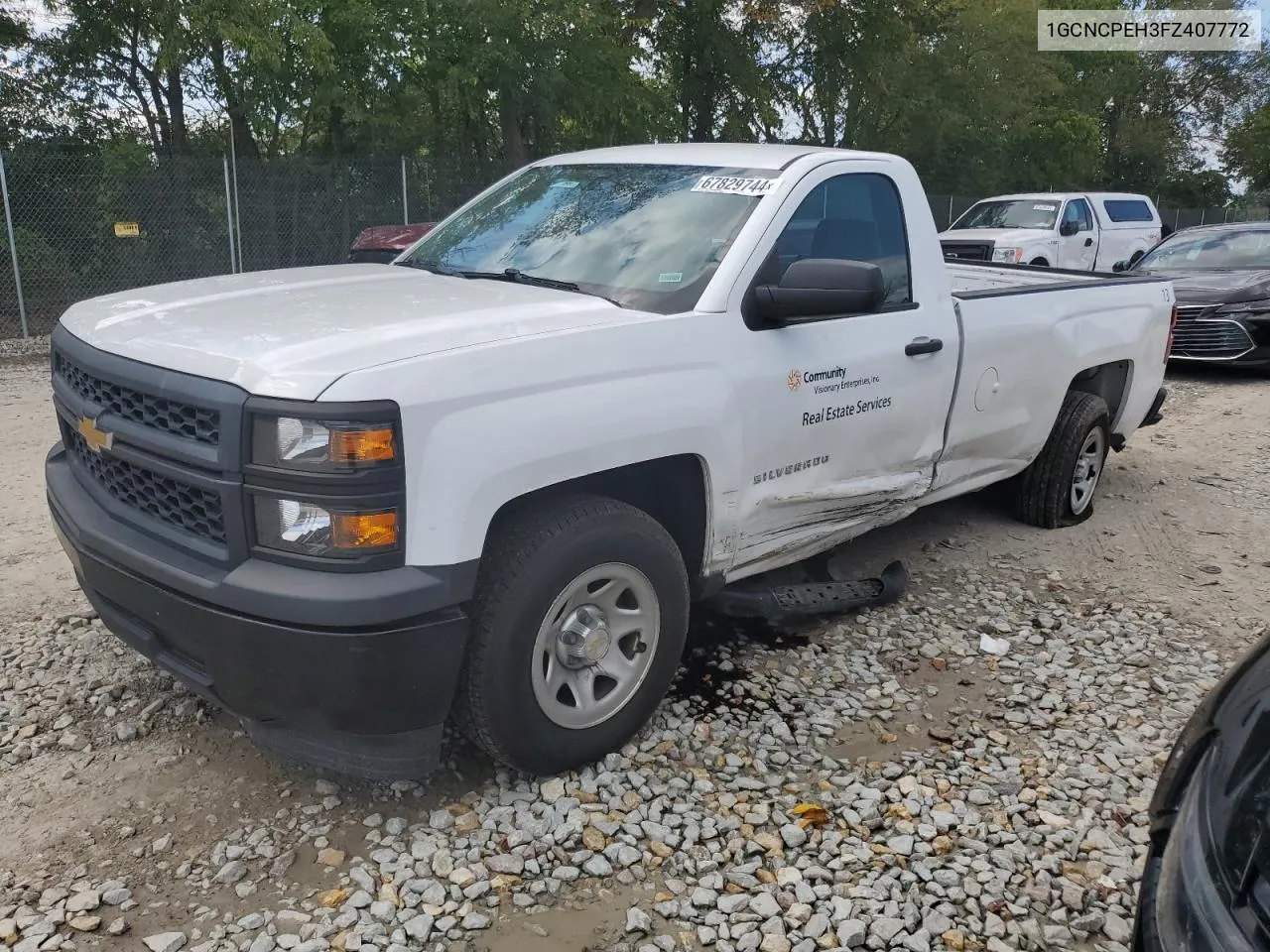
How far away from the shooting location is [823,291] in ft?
10.9

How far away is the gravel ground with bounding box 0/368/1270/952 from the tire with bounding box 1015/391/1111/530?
127 cm

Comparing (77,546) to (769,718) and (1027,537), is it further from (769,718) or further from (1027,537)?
(1027,537)

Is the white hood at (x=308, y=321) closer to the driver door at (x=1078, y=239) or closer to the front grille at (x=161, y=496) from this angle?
the front grille at (x=161, y=496)

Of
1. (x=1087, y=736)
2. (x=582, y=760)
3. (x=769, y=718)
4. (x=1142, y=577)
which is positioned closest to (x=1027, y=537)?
(x=1142, y=577)

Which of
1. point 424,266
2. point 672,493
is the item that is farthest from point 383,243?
point 672,493

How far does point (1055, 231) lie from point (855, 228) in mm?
13093

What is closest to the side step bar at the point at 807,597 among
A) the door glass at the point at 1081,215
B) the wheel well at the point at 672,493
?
the wheel well at the point at 672,493

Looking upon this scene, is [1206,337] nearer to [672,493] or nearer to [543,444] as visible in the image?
[672,493]

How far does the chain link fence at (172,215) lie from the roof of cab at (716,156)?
9913mm

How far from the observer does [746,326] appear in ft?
11.1

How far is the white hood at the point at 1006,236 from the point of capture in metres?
14.8

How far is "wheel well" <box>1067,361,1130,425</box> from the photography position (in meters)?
5.75

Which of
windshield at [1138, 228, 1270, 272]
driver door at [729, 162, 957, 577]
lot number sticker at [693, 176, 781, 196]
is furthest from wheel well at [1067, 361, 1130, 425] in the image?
windshield at [1138, 228, 1270, 272]

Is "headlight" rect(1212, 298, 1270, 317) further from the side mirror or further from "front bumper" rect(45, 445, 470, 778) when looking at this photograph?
"front bumper" rect(45, 445, 470, 778)
